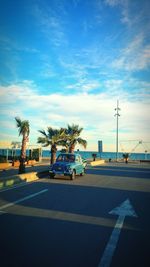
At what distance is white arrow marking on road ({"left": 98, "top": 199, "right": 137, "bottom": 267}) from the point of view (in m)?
4.80

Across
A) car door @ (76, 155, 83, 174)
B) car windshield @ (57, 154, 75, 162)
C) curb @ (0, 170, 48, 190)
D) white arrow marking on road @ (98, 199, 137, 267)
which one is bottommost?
white arrow marking on road @ (98, 199, 137, 267)

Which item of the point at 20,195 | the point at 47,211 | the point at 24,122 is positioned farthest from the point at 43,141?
the point at 47,211

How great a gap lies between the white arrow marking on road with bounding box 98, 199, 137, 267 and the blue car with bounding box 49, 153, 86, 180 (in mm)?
8071

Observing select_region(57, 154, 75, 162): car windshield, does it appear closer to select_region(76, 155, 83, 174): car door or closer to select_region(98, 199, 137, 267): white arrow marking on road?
select_region(76, 155, 83, 174): car door

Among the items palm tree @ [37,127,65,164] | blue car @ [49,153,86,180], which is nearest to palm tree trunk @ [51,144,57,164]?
palm tree @ [37,127,65,164]

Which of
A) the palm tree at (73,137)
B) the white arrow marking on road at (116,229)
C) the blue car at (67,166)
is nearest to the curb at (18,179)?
the blue car at (67,166)

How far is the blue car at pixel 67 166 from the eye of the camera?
18.4m

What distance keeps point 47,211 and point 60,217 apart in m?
0.81

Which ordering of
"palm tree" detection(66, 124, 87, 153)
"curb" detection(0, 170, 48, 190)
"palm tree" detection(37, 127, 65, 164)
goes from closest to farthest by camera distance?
"curb" detection(0, 170, 48, 190) → "palm tree" detection(37, 127, 65, 164) → "palm tree" detection(66, 124, 87, 153)

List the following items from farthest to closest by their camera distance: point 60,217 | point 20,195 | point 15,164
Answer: point 15,164 → point 20,195 → point 60,217

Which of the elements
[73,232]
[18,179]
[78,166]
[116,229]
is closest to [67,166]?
[78,166]

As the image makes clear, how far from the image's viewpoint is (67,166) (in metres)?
18.5

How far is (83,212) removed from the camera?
8.37 m

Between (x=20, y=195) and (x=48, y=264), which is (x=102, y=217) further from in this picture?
(x=20, y=195)
